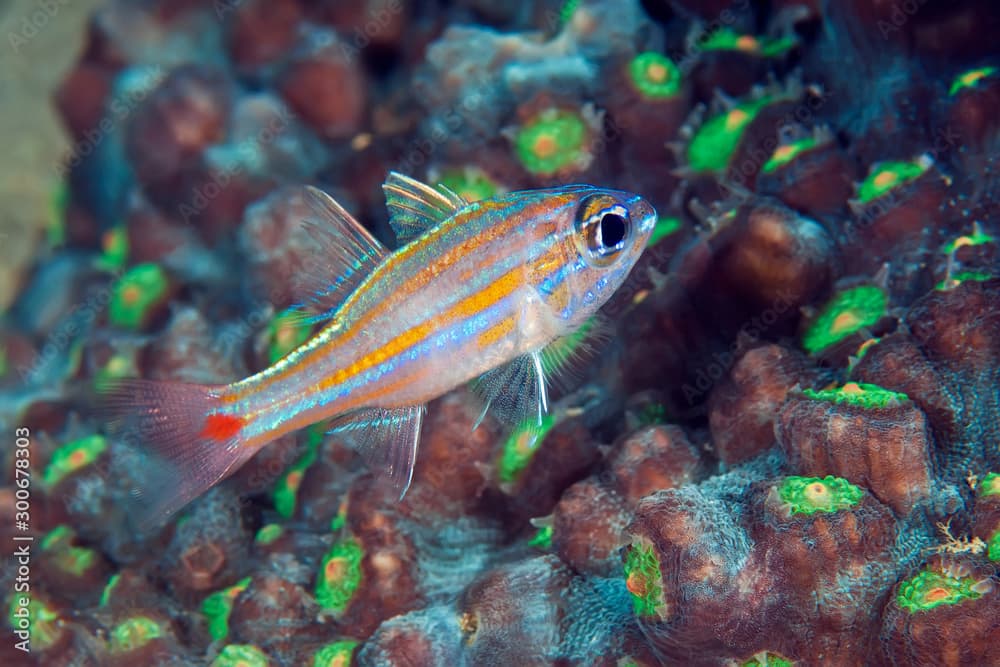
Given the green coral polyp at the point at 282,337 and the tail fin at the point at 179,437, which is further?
the green coral polyp at the point at 282,337

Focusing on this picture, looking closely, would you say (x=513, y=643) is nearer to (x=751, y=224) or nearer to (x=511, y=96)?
(x=751, y=224)

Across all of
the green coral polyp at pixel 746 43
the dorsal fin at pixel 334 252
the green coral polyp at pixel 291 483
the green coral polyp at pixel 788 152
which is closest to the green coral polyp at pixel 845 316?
the green coral polyp at pixel 788 152

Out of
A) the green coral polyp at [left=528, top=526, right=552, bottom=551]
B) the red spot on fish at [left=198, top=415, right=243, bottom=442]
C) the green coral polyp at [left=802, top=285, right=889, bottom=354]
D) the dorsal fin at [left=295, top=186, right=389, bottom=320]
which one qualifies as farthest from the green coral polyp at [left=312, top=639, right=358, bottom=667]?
the green coral polyp at [left=802, top=285, right=889, bottom=354]

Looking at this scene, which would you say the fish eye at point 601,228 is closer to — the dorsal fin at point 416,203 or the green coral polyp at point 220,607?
the dorsal fin at point 416,203

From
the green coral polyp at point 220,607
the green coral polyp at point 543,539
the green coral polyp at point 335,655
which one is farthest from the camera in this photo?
the green coral polyp at point 220,607

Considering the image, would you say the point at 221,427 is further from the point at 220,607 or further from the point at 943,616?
the point at 943,616
